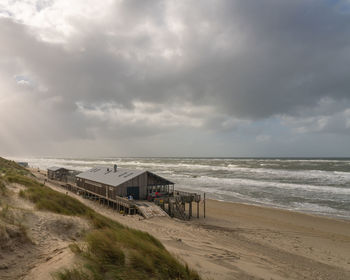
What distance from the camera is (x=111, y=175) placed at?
1122 inches

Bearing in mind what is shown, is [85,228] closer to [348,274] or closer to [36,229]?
[36,229]

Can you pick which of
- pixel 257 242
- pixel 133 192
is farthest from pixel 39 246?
pixel 133 192

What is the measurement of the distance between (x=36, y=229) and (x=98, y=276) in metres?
4.97

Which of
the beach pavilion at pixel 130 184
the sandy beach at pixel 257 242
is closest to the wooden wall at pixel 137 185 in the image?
the beach pavilion at pixel 130 184

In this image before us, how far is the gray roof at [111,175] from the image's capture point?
2542cm

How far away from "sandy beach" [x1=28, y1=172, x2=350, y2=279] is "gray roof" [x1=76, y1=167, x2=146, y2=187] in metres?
2.90

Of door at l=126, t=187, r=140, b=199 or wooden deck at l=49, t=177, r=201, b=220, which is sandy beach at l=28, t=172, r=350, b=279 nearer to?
wooden deck at l=49, t=177, r=201, b=220

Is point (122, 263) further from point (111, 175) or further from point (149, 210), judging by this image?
point (111, 175)

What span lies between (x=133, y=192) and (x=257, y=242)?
13.4m

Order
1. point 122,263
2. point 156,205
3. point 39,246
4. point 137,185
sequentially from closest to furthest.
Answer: point 122,263
point 39,246
point 156,205
point 137,185

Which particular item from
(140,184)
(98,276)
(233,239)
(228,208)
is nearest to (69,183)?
(140,184)

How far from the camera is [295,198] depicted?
31406 millimetres

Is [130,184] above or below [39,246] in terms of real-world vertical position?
→ below

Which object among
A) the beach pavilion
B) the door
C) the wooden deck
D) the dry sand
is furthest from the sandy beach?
the dry sand
